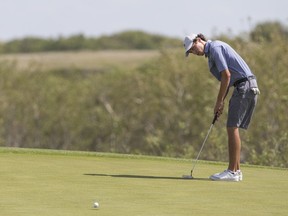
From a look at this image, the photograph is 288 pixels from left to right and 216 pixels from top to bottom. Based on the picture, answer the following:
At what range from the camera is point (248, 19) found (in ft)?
135

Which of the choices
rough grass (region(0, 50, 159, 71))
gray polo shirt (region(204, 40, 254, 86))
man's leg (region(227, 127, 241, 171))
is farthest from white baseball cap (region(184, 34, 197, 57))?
rough grass (region(0, 50, 159, 71))

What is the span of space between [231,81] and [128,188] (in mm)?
2623

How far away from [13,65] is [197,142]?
23.0m

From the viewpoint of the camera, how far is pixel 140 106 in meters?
57.1

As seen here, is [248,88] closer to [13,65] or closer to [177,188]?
[177,188]

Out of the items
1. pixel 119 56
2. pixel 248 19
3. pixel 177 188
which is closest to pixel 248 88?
pixel 177 188

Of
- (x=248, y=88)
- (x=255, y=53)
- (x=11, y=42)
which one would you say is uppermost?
(x=248, y=88)

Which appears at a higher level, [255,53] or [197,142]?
[255,53]

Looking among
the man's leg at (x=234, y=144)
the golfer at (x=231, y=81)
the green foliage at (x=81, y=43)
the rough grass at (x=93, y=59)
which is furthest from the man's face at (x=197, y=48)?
the green foliage at (x=81, y=43)

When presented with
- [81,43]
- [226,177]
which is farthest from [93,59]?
[226,177]

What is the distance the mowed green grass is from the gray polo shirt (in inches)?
51.7

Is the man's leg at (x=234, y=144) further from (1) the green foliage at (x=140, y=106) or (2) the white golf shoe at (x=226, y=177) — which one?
(1) the green foliage at (x=140, y=106)

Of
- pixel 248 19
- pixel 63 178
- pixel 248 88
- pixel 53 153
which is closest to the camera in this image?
pixel 63 178

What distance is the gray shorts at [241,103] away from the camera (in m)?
12.9
